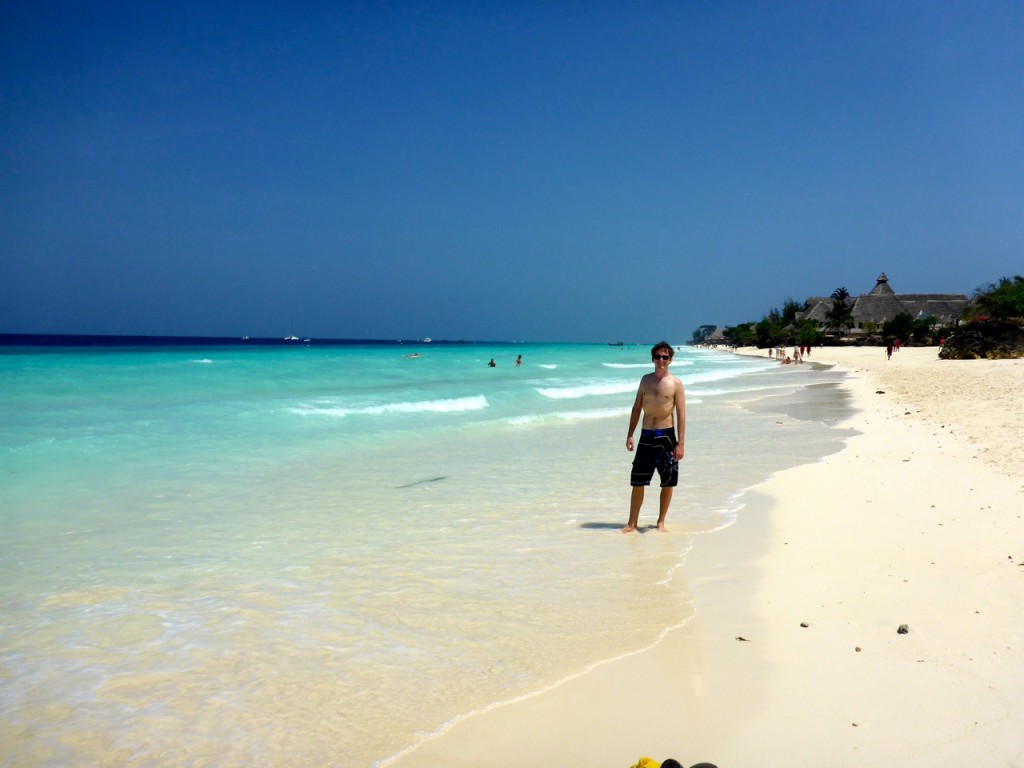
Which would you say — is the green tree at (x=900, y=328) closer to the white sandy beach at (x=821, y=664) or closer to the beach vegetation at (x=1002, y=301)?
the beach vegetation at (x=1002, y=301)

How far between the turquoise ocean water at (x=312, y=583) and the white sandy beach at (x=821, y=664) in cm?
26

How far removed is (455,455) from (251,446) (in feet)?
13.0

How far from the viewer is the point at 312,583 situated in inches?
208

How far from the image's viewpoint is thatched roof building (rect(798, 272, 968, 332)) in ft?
272

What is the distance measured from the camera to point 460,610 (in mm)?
4680

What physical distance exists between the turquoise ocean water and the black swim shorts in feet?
1.80

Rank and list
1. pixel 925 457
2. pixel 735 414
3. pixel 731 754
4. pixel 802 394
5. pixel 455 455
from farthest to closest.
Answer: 1. pixel 802 394
2. pixel 735 414
3. pixel 455 455
4. pixel 925 457
5. pixel 731 754

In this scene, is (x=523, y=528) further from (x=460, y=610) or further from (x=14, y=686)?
(x=14, y=686)

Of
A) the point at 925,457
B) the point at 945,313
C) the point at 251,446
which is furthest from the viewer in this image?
the point at 945,313

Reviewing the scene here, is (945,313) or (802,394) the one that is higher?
(945,313)

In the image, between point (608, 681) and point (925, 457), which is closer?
point (608, 681)

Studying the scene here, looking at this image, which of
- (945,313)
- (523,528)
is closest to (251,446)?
(523,528)

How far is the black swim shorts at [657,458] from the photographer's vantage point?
269 inches

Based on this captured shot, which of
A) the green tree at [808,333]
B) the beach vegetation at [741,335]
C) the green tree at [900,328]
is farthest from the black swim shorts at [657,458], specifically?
the beach vegetation at [741,335]
